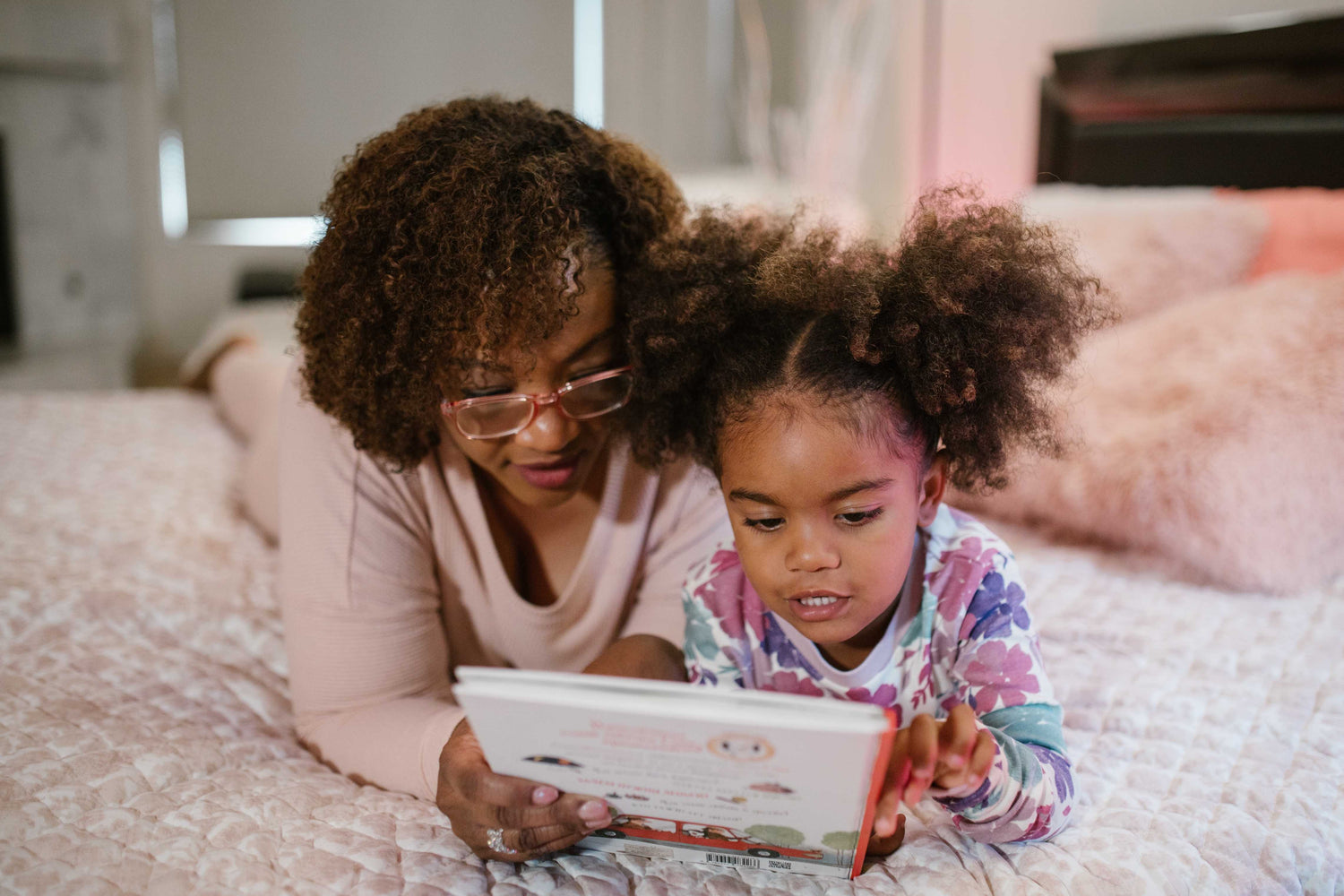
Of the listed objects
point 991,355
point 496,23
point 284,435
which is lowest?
point 284,435

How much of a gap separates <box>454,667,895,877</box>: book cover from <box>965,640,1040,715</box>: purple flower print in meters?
0.23

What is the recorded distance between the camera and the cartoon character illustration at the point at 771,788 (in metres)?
0.67

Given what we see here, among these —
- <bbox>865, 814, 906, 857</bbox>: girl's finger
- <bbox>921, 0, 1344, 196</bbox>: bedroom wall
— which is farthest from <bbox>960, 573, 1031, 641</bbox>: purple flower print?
<bbox>921, 0, 1344, 196</bbox>: bedroom wall

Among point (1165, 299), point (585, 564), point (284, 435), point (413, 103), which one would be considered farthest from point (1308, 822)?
point (413, 103)

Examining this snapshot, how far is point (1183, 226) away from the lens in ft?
6.34

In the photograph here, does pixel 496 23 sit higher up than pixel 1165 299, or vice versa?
pixel 496 23

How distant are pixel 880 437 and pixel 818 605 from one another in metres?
0.17

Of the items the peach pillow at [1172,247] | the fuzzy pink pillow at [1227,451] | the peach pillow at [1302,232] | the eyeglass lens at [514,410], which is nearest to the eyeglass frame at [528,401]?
the eyeglass lens at [514,410]

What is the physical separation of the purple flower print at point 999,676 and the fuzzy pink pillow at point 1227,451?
0.43 metres

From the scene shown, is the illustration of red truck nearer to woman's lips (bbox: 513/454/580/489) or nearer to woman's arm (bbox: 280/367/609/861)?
woman's arm (bbox: 280/367/609/861)

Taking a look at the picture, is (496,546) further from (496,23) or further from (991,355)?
(496,23)

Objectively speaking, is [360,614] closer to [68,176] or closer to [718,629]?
[718,629]

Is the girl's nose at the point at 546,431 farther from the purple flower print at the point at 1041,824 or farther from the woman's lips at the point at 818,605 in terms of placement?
the purple flower print at the point at 1041,824

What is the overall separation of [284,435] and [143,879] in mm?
547
